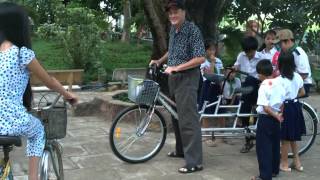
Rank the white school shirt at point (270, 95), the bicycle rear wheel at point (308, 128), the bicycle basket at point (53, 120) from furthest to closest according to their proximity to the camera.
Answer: the bicycle rear wheel at point (308, 128)
the white school shirt at point (270, 95)
the bicycle basket at point (53, 120)

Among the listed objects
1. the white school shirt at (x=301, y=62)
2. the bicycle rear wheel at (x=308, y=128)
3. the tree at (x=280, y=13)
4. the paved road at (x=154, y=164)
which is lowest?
the paved road at (x=154, y=164)

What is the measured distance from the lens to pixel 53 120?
161 inches

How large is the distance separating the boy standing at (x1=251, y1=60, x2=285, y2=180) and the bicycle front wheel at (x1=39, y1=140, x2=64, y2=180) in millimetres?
2181

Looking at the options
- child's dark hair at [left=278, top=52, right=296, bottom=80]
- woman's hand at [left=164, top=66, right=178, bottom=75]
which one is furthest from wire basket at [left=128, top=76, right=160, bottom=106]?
child's dark hair at [left=278, top=52, right=296, bottom=80]

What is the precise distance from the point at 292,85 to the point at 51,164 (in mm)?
2844

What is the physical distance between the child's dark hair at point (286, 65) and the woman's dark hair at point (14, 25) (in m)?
2.95

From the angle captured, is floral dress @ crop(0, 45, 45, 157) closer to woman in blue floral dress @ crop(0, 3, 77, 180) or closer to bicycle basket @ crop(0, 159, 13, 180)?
woman in blue floral dress @ crop(0, 3, 77, 180)

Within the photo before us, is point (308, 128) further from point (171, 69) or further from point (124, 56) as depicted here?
point (124, 56)

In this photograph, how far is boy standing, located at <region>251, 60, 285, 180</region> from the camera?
560cm

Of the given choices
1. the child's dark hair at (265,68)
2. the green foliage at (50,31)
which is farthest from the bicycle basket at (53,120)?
the green foliage at (50,31)

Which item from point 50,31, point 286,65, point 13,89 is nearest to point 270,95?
point 286,65

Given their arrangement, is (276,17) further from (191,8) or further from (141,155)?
(141,155)

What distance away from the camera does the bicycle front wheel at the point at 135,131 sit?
6.19 metres

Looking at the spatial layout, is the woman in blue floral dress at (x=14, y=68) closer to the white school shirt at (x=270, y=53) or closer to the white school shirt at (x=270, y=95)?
the white school shirt at (x=270, y=95)
